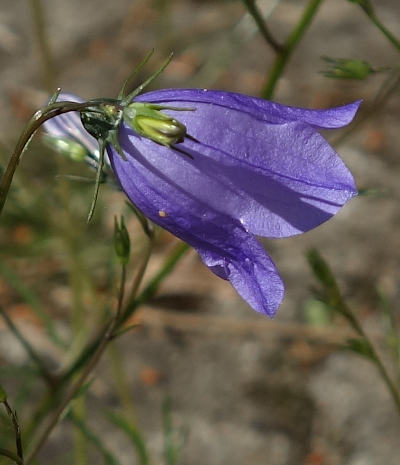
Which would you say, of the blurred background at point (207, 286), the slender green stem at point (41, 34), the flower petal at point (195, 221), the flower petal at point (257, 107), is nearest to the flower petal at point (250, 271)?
the flower petal at point (195, 221)

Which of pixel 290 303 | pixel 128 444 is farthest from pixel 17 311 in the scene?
pixel 290 303

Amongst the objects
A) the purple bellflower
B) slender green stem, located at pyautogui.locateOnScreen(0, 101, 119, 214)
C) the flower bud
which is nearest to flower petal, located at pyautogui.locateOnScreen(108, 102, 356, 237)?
the purple bellflower

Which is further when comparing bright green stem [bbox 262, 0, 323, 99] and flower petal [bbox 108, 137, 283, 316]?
bright green stem [bbox 262, 0, 323, 99]

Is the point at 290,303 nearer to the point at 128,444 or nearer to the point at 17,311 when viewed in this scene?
the point at 128,444

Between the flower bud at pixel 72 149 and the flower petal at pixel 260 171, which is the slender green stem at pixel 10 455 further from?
the flower bud at pixel 72 149

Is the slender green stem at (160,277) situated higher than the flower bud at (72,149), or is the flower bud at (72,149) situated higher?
the flower bud at (72,149)

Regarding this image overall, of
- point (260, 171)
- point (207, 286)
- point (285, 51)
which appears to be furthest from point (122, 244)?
point (207, 286)

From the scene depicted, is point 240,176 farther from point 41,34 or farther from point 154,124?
point 41,34

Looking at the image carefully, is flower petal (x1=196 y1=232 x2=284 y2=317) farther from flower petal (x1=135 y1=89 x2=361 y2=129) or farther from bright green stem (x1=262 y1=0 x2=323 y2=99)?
bright green stem (x1=262 y1=0 x2=323 y2=99)
